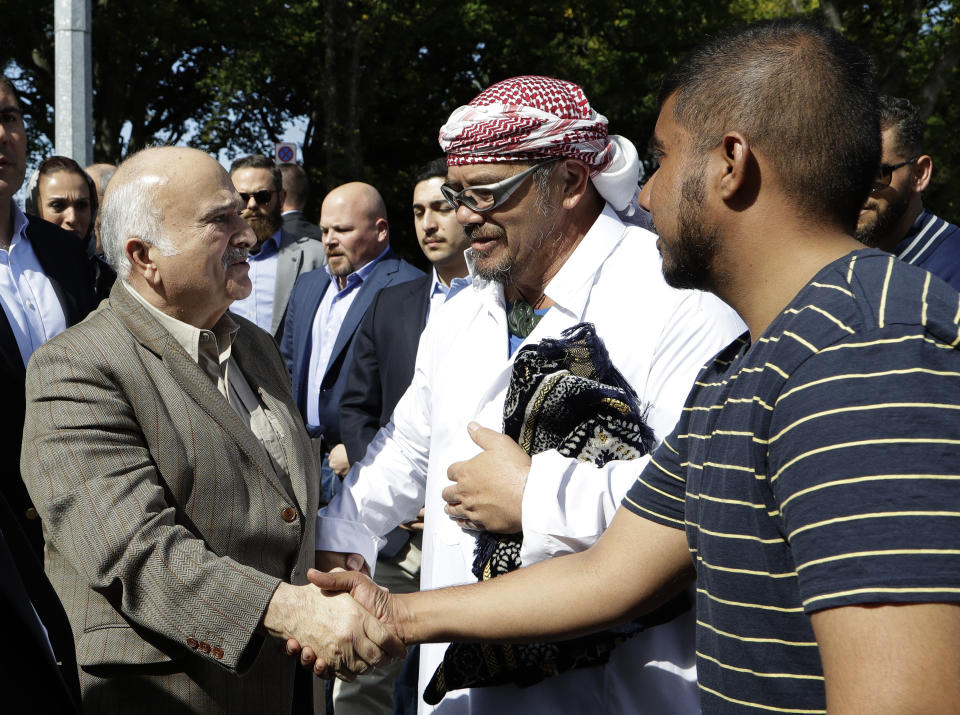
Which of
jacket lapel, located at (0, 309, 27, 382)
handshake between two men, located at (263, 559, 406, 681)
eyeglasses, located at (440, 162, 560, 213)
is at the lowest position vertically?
handshake between two men, located at (263, 559, 406, 681)

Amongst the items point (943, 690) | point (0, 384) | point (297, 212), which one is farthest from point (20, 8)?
point (943, 690)

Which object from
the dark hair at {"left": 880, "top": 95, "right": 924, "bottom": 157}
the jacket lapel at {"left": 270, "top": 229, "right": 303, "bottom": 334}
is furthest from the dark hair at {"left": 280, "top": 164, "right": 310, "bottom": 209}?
the dark hair at {"left": 880, "top": 95, "right": 924, "bottom": 157}

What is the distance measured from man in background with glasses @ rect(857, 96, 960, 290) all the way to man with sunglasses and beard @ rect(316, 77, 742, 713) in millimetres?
1609

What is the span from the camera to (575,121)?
299 cm

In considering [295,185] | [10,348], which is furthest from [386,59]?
[10,348]

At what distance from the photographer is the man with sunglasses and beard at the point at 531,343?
2.53 m

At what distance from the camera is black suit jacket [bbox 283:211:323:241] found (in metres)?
8.44

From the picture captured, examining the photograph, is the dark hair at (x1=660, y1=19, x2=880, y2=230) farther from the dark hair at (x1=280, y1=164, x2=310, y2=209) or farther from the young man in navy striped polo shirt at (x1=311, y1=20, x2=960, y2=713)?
the dark hair at (x1=280, y1=164, x2=310, y2=209)

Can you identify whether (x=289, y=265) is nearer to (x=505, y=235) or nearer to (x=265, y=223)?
(x=265, y=223)

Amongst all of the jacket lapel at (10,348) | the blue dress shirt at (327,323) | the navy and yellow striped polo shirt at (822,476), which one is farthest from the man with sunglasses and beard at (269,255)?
the navy and yellow striped polo shirt at (822,476)

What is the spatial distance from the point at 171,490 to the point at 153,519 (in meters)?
0.13

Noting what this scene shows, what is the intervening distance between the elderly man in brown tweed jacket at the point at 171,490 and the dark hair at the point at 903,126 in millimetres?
2895

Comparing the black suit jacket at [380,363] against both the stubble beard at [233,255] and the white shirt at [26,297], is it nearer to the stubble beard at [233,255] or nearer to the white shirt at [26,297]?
the white shirt at [26,297]

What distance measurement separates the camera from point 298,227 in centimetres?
855
